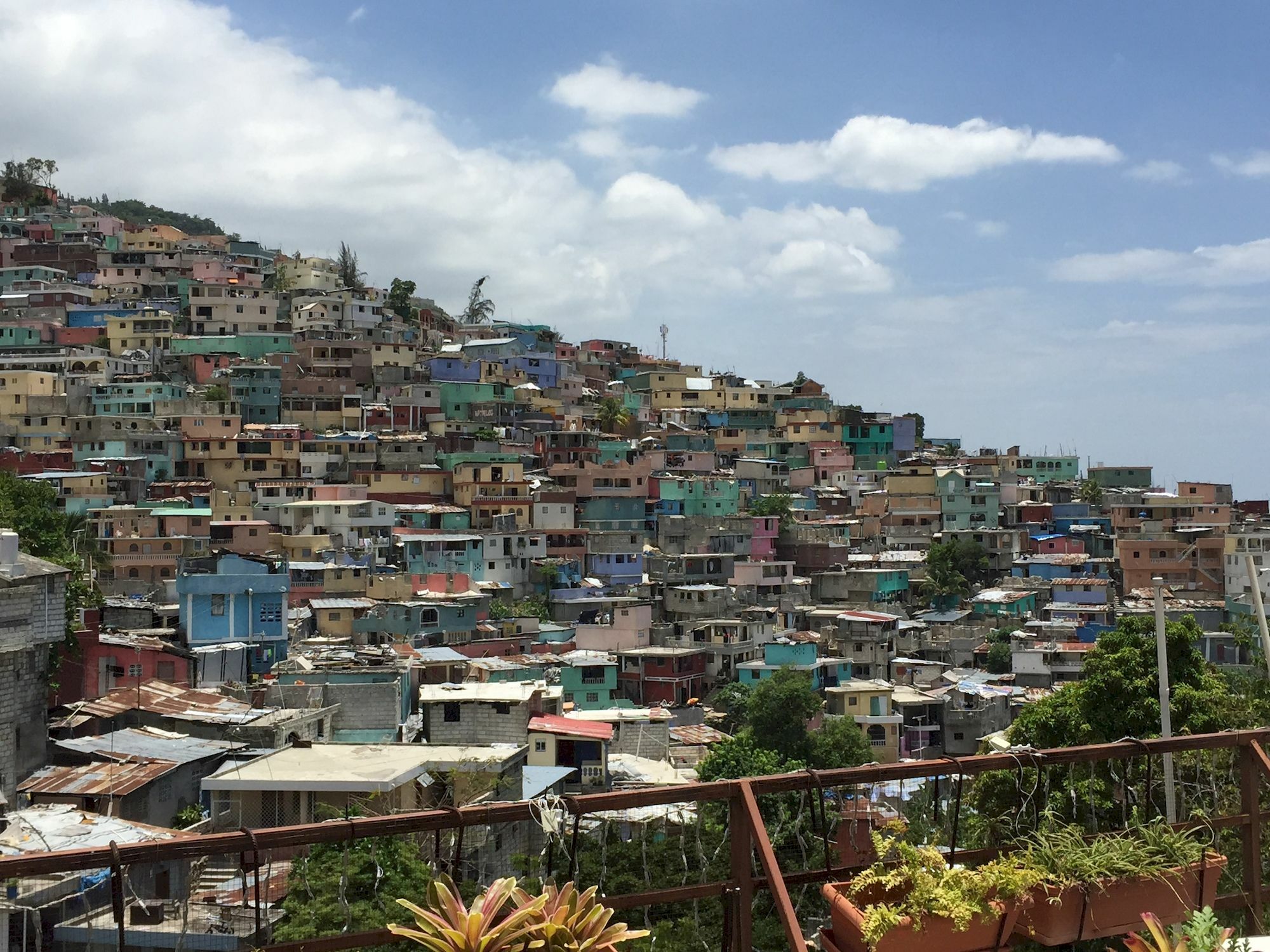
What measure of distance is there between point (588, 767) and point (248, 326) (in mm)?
37955

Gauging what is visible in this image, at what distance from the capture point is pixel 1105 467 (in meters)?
53.2

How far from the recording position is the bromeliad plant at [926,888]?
3641 mm

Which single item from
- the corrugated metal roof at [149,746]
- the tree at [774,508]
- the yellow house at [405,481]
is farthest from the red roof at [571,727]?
the tree at [774,508]

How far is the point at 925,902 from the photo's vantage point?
12.0ft

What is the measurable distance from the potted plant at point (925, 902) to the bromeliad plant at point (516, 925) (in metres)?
0.77

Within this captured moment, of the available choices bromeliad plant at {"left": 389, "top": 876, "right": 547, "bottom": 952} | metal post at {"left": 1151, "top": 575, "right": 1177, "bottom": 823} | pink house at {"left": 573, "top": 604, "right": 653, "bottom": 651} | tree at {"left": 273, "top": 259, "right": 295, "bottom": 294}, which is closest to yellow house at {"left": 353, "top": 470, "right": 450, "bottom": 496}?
pink house at {"left": 573, "top": 604, "right": 653, "bottom": 651}

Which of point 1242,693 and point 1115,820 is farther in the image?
point 1242,693

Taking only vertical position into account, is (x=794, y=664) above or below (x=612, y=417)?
below

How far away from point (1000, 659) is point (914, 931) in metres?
31.8

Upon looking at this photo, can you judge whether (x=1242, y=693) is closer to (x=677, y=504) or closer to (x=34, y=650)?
(x=34, y=650)

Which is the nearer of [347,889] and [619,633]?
[347,889]

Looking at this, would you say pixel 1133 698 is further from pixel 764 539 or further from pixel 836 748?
pixel 764 539

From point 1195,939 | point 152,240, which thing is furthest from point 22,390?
point 1195,939

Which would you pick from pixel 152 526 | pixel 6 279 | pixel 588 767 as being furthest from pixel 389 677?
pixel 6 279
